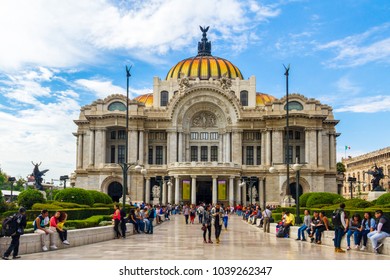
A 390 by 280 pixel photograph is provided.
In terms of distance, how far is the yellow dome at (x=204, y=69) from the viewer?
321 feet

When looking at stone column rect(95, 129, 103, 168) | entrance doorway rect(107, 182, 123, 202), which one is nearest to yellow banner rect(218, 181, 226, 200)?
entrance doorway rect(107, 182, 123, 202)

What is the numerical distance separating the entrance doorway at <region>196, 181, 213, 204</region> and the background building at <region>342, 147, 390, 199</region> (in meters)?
26.4

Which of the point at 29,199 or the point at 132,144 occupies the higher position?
the point at 132,144

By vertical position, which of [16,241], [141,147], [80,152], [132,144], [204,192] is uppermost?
[132,144]

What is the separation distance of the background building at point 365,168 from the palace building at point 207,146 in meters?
12.6

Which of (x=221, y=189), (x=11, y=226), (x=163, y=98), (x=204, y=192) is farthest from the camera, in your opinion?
(x=163, y=98)

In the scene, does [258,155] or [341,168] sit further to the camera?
[341,168]

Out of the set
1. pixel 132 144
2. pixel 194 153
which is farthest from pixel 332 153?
pixel 132 144

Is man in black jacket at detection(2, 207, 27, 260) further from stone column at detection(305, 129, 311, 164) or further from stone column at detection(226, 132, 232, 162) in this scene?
stone column at detection(305, 129, 311, 164)

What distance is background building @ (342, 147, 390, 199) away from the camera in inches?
4079

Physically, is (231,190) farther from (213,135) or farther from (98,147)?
(98,147)

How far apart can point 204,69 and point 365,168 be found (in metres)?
47.6

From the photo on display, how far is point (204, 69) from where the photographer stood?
3875 inches
